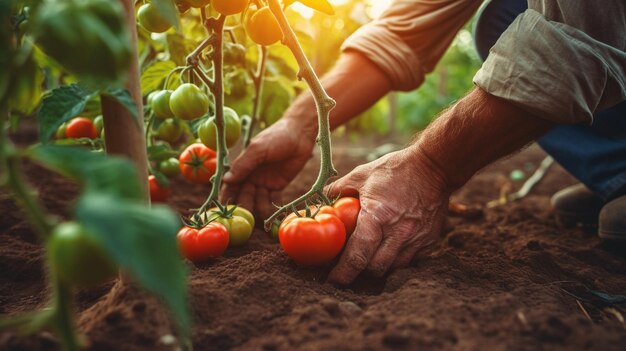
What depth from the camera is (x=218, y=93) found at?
5.64 ft

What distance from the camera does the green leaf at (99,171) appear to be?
0.70 meters

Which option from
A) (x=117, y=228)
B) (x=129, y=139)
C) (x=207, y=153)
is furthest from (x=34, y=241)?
(x=117, y=228)

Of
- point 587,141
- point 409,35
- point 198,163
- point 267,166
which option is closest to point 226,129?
point 198,163

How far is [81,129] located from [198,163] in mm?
547

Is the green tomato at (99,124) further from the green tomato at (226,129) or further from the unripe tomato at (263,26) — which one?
the unripe tomato at (263,26)

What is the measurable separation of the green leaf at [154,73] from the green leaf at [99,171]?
1.19 metres

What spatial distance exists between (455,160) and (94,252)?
3.89 feet

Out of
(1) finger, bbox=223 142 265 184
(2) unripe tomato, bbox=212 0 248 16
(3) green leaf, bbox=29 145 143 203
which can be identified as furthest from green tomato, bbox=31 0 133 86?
(1) finger, bbox=223 142 265 184

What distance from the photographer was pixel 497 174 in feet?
13.7

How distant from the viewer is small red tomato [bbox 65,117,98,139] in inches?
83.1

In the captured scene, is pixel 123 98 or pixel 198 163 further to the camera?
pixel 198 163

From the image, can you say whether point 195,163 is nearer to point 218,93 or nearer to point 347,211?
point 218,93

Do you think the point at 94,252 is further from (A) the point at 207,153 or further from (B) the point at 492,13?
(B) the point at 492,13

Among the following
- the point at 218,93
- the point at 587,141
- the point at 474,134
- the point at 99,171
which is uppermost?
the point at 99,171
